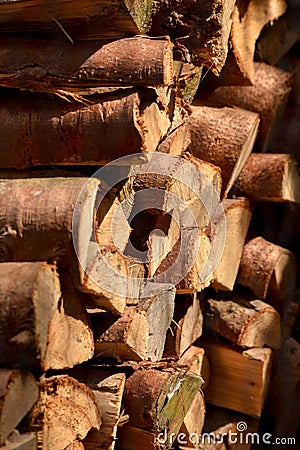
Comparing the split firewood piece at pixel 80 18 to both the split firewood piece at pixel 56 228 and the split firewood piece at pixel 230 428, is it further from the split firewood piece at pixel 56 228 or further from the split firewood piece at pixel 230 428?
the split firewood piece at pixel 230 428

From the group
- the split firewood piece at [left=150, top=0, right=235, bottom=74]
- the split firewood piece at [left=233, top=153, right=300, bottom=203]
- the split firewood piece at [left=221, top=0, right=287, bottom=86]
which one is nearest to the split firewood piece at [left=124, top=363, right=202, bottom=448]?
the split firewood piece at [left=233, top=153, right=300, bottom=203]

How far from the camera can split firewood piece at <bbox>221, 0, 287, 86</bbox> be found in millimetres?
1923

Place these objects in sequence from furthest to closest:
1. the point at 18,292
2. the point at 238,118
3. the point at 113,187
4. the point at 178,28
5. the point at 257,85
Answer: the point at 257,85, the point at 238,118, the point at 178,28, the point at 113,187, the point at 18,292

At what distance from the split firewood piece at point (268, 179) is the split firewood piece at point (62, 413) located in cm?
82

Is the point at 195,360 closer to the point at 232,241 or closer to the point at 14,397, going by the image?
the point at 232,241

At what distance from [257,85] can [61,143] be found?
2.73 feet

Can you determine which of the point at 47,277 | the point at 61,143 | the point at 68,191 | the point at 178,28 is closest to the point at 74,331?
the point at 47,277

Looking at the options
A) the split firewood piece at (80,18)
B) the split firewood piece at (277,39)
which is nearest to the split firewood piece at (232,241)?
the split firewood piece at (277,39)

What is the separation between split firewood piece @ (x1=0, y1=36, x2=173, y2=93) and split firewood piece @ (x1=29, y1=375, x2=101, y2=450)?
59 cm

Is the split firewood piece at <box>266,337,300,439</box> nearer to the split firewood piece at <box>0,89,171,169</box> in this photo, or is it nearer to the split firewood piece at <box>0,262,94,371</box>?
the split firewood piece at <box>0,89,171,169</box>

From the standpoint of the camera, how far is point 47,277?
120cm

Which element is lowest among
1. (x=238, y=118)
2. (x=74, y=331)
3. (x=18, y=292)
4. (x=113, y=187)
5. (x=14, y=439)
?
(x=14, y=439)

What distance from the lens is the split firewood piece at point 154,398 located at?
5.03ft

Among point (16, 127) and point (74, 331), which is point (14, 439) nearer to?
point (74, 331)
